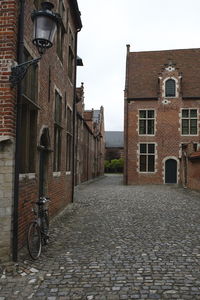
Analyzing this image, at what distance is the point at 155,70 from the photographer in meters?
30.4

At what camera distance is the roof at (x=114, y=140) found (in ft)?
249

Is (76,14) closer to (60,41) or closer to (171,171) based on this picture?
(60,41)

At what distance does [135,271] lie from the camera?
16.6 ft

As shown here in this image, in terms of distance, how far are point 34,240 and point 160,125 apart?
2332 cm

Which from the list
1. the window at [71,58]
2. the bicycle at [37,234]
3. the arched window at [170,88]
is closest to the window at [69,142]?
the window at [71,58]

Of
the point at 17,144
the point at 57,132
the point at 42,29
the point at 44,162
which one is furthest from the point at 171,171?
the point at 42,29

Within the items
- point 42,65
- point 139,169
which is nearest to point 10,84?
point 42,65

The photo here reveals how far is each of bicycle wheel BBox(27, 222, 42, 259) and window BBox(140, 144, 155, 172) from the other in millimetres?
22377

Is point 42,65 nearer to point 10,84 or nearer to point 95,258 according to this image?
point 10,84

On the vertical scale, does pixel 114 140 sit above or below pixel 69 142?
above

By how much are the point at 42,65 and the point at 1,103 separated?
9.34ft

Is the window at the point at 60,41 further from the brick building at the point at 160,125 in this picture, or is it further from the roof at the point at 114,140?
the roof at the point at 114,140

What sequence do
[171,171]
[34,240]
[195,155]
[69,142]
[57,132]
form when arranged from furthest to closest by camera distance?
[171,171] → [195,155] → [69,142] → [57,132] → [34,240]

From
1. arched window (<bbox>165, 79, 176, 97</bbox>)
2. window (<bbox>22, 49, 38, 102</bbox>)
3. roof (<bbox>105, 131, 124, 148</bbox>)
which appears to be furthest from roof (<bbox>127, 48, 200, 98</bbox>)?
roof (<bbox>105, 131, 124, 148</bbox>)
